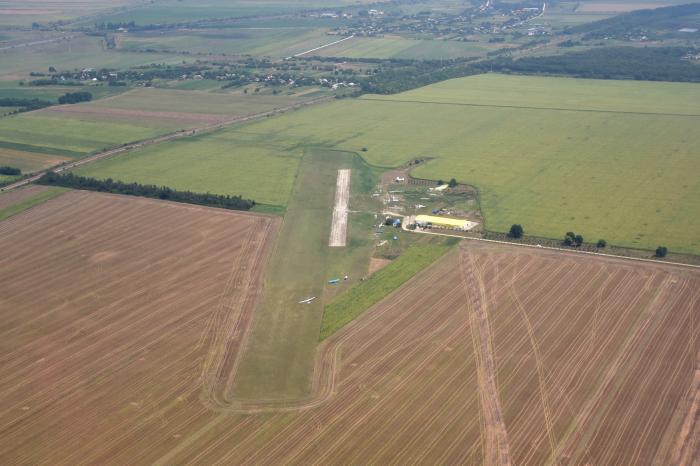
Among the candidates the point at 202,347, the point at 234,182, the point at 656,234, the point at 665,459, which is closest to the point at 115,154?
the point at 234,182

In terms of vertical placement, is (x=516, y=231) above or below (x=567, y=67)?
above

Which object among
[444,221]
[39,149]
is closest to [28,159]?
[39,149]

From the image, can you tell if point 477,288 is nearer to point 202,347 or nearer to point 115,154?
point 202,347

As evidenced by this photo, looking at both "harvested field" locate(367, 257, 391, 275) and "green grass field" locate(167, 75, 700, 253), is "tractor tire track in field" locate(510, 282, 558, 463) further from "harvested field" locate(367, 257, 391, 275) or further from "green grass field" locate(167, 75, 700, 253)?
"green grass field" locate(167, 75, 700, 253)

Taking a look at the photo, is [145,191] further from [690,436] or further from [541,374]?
[690,436]

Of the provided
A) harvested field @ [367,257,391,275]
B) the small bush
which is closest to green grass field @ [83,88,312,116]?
harvested field @ [367,257,391,275]

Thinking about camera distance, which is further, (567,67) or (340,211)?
(567,67)

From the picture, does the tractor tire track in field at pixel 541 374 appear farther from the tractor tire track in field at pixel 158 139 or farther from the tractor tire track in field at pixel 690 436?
the tractor tire track in field at pixel 158 139
